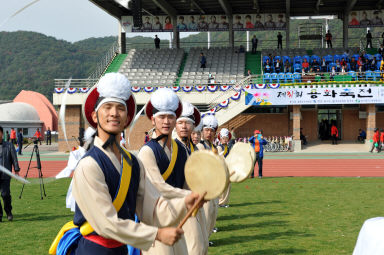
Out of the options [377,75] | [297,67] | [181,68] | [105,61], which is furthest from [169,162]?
[105,61]

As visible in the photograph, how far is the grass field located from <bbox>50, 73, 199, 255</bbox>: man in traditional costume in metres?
4.53

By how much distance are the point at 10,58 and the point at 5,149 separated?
84.6 metres

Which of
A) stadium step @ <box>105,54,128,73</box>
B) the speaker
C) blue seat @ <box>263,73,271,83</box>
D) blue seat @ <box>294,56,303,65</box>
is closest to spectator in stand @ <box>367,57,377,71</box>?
blue seat @ <box>294,56,303,65</box>

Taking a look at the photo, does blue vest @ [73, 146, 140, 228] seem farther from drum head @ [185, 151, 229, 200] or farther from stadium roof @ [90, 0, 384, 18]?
stadium roof @ [90, 0, 384, 18]

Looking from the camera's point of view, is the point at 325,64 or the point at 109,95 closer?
the point at 109,95

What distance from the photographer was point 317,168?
2202cm

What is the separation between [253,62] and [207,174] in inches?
1518

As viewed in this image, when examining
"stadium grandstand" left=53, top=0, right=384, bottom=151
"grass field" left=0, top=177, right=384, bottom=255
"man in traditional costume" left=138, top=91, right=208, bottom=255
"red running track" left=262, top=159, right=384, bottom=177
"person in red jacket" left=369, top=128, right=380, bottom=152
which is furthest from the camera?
"stadium grandstand" left=53, top=0, right=384, bottom=151

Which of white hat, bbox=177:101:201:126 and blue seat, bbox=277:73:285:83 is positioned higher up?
blue seat, bbox=277:73:285:83

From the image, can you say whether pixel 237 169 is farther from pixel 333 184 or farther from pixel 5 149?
pixel 333 184

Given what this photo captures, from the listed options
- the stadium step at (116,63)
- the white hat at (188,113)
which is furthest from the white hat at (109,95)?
the stadium step at (116,63)

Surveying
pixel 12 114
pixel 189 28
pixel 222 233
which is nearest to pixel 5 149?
pixel 222 233

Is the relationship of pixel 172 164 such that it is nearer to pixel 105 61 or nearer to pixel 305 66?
pixel 305 66

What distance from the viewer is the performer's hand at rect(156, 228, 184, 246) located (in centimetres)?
284
